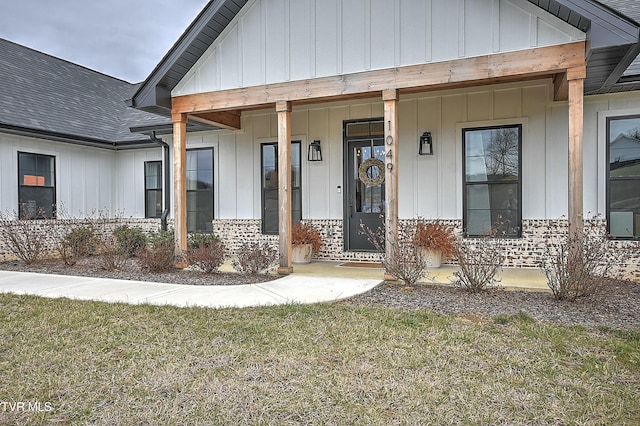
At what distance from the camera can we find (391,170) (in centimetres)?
665

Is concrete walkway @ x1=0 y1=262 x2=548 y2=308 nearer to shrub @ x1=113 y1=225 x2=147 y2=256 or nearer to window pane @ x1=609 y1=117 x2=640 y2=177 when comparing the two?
window pane @ x1=609 y1=117 x2=640 y2=177

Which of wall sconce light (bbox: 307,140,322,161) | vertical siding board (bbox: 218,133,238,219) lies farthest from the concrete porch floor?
vertical siding board (bbox: 218,133,238,219)

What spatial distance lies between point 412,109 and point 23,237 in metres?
9.04

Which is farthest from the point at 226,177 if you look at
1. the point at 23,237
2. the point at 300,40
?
the point at 23,237

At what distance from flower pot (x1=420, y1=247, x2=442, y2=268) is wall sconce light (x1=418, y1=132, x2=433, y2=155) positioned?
6.18ft

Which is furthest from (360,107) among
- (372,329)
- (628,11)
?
(372,329)

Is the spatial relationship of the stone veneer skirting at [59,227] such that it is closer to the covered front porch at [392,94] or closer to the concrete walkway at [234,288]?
the concrete walkway at [234,288]

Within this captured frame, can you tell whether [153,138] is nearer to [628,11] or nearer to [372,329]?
[372,329]

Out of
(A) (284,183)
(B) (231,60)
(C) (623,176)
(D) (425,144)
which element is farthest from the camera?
(D) (425,144)

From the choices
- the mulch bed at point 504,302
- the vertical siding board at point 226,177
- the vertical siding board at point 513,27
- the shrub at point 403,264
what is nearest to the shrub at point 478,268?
the mulch bed at point 504,302

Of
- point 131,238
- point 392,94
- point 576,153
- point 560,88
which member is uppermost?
point 560,88

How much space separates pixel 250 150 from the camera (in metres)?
10.1

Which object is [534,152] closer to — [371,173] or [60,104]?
[371,173]

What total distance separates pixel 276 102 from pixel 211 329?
4366mm
